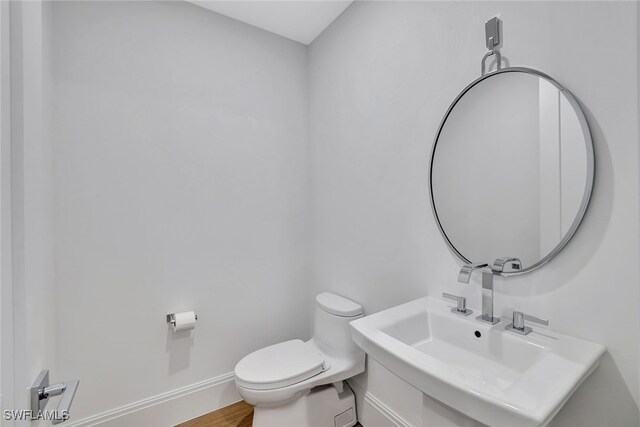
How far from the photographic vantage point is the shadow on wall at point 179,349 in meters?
1.82

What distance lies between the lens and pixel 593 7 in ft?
2.96

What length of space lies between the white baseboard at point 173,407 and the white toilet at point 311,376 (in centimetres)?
46

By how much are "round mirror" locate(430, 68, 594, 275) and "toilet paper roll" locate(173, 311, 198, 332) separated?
5.01ft

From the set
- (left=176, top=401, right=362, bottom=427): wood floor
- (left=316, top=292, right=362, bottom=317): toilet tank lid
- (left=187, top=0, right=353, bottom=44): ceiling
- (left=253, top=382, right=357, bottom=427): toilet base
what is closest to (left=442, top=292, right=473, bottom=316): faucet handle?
(left=316, top=292, right=362, bottom=317): toilet tank lid

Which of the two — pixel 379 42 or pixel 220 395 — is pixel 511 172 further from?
pixel 220 395

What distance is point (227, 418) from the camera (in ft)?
6.14

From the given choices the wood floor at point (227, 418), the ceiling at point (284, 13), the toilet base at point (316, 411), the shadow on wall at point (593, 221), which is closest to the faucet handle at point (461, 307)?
the shadow on wall at point (593, 221)

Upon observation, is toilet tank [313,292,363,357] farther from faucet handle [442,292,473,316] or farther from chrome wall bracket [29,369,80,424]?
chrome wall bracket [29,369,80,424]

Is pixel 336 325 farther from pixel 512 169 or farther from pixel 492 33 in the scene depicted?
pixel 492 33

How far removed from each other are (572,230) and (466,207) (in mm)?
378

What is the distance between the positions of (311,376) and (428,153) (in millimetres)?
1337

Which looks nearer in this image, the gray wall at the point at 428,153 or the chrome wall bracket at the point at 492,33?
the gray wall at the point at 428,153

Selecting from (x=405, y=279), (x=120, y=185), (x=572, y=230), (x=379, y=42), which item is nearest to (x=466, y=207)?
(x=572, y=230)

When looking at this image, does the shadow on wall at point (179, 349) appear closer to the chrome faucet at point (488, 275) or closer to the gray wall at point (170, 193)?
the gray wall at point (170, 193)
